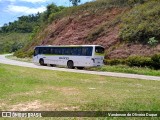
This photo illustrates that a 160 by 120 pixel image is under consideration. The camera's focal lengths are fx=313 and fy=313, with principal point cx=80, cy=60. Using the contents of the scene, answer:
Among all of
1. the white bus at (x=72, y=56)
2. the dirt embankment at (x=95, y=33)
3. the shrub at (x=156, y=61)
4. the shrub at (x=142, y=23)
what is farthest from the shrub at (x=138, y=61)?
the shrub at (x=142, y=23)

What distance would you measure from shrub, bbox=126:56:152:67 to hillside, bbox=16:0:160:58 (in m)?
2.14

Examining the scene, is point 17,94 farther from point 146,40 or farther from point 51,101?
Result: point 146,40

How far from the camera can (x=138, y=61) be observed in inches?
1238

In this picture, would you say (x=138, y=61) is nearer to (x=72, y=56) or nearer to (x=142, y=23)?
(x=72, y=56)

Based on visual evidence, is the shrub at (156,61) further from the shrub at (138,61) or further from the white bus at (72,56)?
the white bus at (72,56)

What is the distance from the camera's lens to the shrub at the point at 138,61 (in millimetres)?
30531

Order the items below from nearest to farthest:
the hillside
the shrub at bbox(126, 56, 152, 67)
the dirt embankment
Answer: the shrub at bbox(126, 56, 152, 67) < the hillside < the dirt embankment

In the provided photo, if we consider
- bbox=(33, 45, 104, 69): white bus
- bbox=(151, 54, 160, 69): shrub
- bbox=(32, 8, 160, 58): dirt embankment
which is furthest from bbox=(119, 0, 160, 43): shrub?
bbox=(33, 45, 104, 69): white bus

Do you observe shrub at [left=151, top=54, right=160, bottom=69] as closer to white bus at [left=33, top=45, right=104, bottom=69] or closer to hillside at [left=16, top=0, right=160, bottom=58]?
hillside at [left=16, top=0, right=160, bottom=58]

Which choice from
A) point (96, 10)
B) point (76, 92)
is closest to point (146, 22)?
point (96, 10)

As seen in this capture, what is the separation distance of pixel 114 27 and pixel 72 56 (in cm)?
1014

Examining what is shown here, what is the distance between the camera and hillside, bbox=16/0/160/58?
35969 millimetres

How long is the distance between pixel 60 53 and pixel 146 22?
1102cm

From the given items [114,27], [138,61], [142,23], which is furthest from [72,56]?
[114,27]
